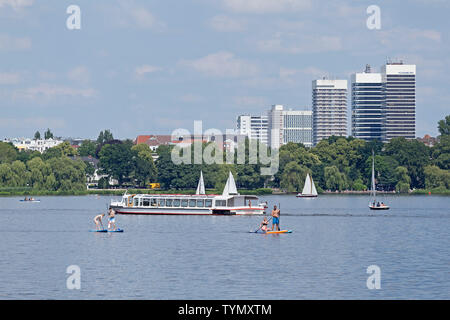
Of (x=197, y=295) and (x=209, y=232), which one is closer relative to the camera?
(x=197, y=295)

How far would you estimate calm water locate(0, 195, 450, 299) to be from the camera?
133 feet

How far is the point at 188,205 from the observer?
105m

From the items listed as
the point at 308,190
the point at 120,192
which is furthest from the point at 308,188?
the point at 120,192

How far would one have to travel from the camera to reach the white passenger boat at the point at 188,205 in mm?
102562

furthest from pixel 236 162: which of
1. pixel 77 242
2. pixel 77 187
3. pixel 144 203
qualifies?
pixel 77 242

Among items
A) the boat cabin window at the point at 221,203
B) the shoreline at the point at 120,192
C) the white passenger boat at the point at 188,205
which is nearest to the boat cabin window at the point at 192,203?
the white passenger boat at the point at 188,205

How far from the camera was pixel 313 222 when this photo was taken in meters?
89.2

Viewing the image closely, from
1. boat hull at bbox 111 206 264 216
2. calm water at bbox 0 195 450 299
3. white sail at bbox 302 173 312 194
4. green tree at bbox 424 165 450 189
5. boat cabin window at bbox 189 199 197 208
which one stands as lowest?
calm water at bbox 0 195 450 299

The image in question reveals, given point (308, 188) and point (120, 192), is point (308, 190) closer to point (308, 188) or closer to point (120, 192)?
point (308, 188)

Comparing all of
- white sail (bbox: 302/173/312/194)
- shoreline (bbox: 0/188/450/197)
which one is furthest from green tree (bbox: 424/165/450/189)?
white sail (bbox: 302/173/312/194)

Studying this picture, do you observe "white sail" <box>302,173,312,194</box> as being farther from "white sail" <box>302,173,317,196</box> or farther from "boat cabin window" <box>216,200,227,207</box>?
"boat cabin window" <box>216,200,227,207</box>

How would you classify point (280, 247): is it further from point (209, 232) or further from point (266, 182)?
point (266, 182)

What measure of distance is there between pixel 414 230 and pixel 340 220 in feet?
47.1

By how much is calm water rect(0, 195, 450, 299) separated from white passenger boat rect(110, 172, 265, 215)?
1448cm
